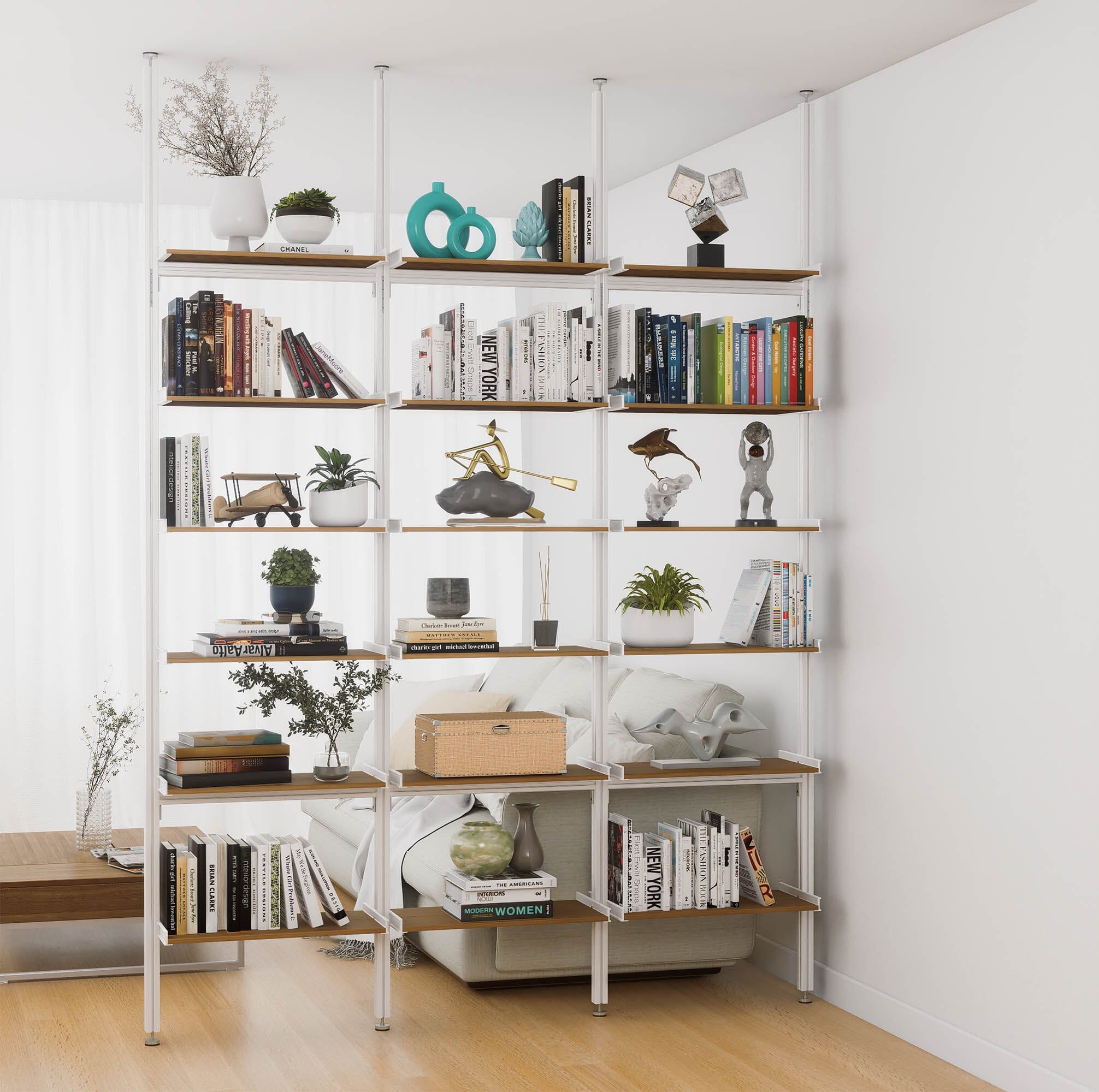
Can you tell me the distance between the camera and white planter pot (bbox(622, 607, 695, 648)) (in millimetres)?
4023

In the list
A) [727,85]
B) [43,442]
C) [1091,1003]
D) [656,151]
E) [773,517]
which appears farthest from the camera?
[43,442]

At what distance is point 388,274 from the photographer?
385cm

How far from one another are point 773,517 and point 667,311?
122cm

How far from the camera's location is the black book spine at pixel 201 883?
11.9 ft

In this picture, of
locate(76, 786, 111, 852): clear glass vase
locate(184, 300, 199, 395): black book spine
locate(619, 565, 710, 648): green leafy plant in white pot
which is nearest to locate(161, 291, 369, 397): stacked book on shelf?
locate(184, 300, 199, 395): black book spine

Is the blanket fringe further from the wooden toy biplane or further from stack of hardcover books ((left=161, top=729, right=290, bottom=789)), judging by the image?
the wooden toy biplane

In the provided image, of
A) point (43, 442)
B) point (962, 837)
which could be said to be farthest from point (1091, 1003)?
point (43, 442)

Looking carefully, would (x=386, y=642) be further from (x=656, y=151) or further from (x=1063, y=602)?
(x=656, y=151)

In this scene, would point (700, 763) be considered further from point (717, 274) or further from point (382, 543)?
point (717, 274)

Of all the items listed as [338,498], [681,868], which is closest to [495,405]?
[338,498]

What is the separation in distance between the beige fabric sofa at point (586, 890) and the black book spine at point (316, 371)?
1266 mm

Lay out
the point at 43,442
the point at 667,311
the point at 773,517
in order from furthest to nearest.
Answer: the point at 43,442, the point at 667,311, the point at 773,517

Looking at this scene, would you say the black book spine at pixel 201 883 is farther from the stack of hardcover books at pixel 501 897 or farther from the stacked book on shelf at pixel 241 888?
the stack of hardcover books at pixel 501 897

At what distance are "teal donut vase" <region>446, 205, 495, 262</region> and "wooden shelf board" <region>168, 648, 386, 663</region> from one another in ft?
3.68
